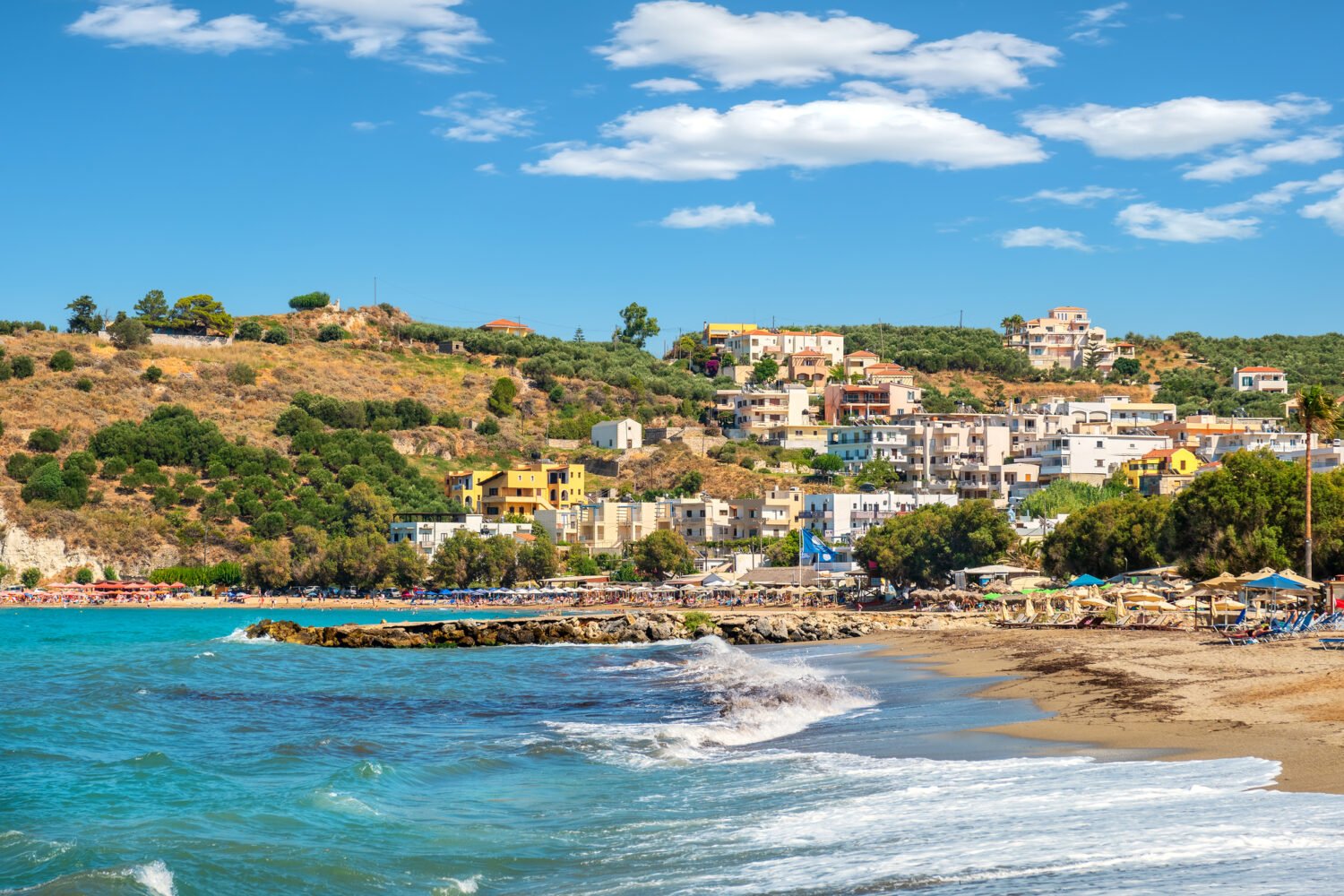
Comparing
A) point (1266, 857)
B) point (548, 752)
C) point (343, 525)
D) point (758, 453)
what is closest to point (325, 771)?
point (548, 752)

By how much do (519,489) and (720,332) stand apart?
69303 mm

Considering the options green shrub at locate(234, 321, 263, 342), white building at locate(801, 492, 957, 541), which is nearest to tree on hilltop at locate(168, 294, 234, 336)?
green shrub at locate(234, 321, 263, 342)

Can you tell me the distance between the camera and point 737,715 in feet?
85.8

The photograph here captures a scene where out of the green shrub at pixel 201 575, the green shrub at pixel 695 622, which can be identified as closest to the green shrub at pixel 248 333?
the green shrub at pixel 201 575

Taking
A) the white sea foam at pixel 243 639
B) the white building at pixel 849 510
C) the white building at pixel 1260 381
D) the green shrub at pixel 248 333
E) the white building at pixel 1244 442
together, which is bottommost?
the white sea foam at pixel 243 639

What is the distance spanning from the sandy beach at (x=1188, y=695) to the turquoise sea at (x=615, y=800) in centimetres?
90

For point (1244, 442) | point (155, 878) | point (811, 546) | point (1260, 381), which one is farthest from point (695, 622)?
point (1260, 381)

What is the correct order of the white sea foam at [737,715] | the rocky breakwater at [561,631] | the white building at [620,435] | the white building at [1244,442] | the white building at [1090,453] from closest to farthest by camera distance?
the white sea foam at [737,715]
the rocky breakwater at [561,631]
the white building at [1244,442]
the white building at [1090,453]
the white building at [620,435]

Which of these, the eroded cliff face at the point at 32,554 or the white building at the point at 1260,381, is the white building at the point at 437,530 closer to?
the eroded cliff face at the point at 32,554

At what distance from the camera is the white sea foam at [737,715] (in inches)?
899

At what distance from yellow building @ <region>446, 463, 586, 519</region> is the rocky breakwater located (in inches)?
1870

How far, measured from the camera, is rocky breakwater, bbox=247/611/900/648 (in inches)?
2121

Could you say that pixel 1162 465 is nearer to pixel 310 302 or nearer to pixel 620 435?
pixel 620 435

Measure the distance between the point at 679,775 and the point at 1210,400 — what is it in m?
135
